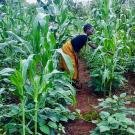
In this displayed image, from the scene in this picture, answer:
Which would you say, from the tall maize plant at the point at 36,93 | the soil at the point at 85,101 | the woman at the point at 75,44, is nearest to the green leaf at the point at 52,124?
the tall maize plant at the point at 36,93

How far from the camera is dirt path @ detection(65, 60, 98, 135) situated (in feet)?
12.8

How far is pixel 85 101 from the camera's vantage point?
16.5ft

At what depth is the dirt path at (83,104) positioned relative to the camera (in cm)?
391

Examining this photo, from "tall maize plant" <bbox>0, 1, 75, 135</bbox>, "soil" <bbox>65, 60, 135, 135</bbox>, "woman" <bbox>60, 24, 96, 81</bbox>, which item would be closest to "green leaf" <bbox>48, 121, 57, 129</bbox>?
"tall maize plant" <bbox>0, 1, 75, 135</bbox>

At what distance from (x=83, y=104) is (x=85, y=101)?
5.7 inches

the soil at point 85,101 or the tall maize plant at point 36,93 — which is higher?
the tall maize plant at point 36,93

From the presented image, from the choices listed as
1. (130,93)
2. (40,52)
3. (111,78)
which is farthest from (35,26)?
(130,93)

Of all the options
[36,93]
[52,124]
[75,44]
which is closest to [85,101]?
[75,44]

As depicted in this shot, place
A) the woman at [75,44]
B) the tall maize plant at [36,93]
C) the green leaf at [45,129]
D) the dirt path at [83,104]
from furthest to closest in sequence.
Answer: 1. the woman at [75,44]
2. the dirt path at [83,104]
3. the green leaf at [45,129]
4. the tall maize plant at [36,93]

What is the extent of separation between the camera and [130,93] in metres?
5.25

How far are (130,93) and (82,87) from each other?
2.69 ft

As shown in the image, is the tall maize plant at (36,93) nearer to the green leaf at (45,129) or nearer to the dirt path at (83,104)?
the green leaf at (45,129)

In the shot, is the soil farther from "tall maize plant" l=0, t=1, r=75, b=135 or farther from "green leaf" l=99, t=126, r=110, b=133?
"green leaf" l=99, t=126, r=110, b=133

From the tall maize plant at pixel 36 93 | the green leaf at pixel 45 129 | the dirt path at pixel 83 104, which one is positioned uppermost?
the tall maize plant at pixel 36 93
